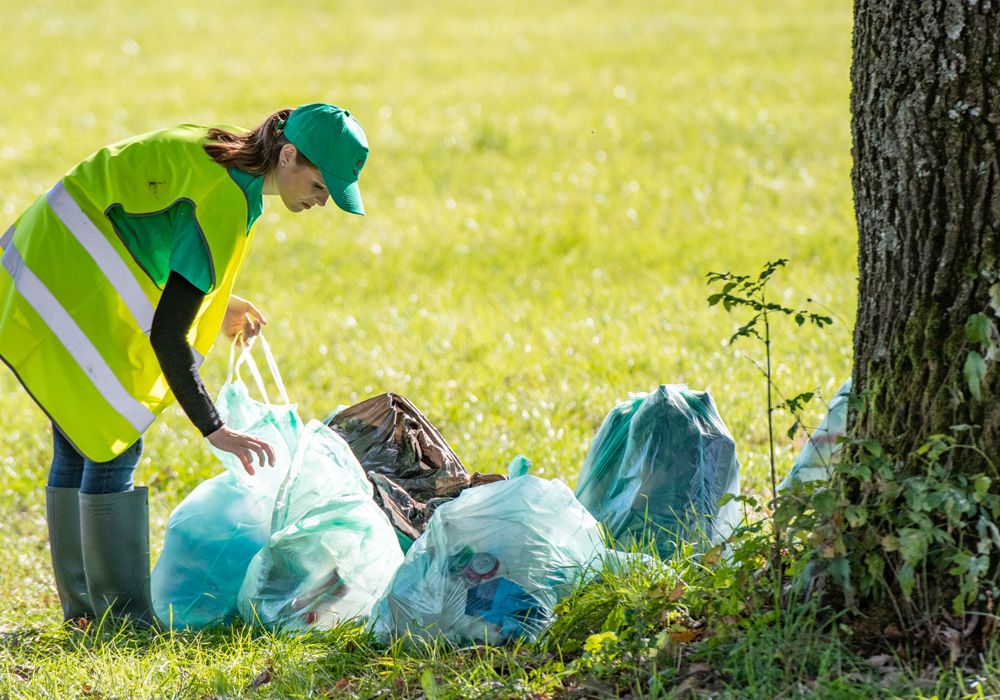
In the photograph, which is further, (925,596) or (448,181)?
(448,181)

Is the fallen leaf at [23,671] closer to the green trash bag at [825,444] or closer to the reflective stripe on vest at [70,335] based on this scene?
the reflective stripe on vest at [70,335]

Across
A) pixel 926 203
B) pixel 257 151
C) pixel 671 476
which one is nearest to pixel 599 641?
pixel 671 476

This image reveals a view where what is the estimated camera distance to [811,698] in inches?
103

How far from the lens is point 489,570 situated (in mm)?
3193

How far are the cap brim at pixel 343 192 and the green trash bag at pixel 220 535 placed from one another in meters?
0.73

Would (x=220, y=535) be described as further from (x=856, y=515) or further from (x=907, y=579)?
(x=907, y=579)

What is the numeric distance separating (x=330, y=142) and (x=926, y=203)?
1.49 metres

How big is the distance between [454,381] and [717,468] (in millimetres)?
2304

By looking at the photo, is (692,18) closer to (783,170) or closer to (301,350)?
(783,170)

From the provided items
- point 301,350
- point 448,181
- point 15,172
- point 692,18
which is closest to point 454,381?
point 301,350

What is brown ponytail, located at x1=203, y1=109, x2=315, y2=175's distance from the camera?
3225 mm

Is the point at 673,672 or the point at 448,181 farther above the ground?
the point at 448,181

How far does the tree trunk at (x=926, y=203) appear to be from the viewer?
2.72m

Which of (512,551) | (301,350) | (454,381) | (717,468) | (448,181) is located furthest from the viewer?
(448,181)
